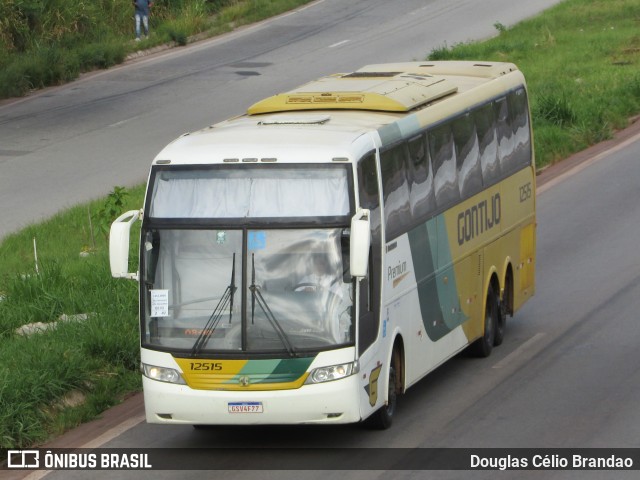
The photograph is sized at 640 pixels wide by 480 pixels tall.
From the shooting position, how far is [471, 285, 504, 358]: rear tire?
655 inches

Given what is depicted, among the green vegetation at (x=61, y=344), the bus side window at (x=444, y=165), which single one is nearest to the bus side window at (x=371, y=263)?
the bus side window at (x=444, y=165)

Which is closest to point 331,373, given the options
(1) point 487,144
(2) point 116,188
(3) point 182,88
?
(1) point 487,144

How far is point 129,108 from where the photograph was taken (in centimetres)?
3484

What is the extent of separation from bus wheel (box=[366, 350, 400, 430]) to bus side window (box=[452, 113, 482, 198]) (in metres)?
2.78

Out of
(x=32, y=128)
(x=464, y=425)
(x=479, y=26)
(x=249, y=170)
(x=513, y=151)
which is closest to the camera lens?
(x=249, y=170)

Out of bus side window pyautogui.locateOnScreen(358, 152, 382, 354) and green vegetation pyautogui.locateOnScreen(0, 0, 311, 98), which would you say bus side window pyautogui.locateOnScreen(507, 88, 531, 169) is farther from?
green vegetation pyautogui.locateOnScreen(0, 0, 311, 98)

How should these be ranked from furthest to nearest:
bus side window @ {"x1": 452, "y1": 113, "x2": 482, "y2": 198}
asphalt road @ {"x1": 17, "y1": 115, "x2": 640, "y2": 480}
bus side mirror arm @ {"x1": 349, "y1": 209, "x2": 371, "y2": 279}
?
bus side window @ {"x1": 452, "y1": 113, "x2": 482, "y2": 198} < asphalt road @ {"x1": 17, "y1": 115, "x2": 640, "y2": 480} < bus side mirror arm @ {"x1": 349, "y1": 209, "x2": 371, "y2": 279}

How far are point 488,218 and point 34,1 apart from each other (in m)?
26.0

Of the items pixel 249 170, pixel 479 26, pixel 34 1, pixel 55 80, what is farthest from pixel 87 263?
pixel 479 26

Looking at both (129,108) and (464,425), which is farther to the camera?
(129,108)

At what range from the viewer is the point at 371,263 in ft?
42.4

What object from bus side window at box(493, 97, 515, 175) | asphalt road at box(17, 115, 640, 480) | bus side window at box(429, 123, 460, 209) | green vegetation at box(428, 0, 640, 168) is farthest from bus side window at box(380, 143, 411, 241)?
green vegetation at box(428, 0, 640, 168)

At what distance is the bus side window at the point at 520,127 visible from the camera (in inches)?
709

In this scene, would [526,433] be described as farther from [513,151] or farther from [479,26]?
[479,26]
